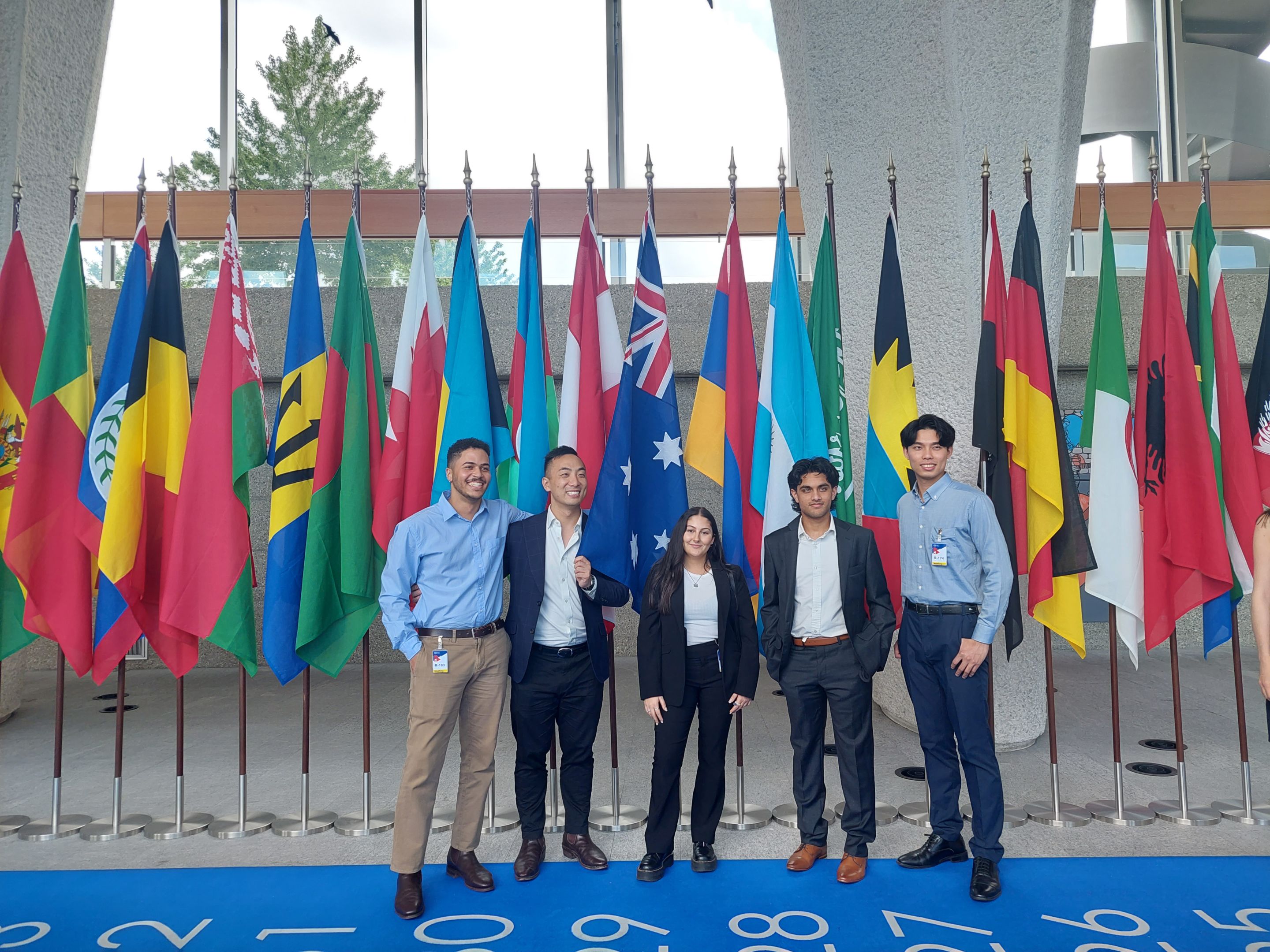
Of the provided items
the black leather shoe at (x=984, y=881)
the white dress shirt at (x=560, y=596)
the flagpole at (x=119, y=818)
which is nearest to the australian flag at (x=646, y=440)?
the white dress shirt at (x=560, y=596)

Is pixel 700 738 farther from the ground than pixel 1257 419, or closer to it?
closer to it

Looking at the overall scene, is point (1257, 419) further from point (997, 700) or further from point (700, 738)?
point (700, 738)

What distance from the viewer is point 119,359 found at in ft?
10.8

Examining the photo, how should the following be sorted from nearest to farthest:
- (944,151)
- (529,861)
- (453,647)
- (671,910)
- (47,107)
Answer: (671,910) → (453,647) → (529,861) → (944,151) → (47,107)

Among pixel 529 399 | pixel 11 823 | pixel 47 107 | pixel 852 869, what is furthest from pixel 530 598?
pixel 47 107

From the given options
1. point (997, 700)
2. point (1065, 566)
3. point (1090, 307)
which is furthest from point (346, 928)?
point (1090, 307)

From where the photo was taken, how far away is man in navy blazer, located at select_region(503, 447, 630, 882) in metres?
2.91

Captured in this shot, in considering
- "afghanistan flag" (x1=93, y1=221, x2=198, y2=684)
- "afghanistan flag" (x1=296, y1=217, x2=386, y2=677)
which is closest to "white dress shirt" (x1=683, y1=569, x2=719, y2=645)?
"afghanistan flag" (x1=296, y1=217, x2=386, y2=677)

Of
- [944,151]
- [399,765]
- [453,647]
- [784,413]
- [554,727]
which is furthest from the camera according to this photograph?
[399,765]

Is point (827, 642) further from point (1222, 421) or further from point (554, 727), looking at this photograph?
point (1222, 421)

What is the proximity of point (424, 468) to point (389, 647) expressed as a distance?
14.2 feet

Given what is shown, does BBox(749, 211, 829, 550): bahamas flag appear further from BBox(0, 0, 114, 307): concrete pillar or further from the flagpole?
BBox(0, 0, 114, 307): concrete pillar

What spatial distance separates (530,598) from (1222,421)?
9.95ft

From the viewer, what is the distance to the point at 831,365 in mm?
3568
